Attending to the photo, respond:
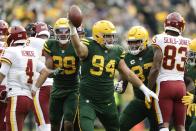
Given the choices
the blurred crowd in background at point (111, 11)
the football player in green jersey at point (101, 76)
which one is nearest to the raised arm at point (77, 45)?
the football player in green jersey at point (101, 76)

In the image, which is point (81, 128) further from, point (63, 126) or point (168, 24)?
point (168, 24)

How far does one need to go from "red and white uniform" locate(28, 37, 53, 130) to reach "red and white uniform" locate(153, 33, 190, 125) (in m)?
1.73

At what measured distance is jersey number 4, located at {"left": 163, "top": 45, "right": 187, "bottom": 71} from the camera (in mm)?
9906

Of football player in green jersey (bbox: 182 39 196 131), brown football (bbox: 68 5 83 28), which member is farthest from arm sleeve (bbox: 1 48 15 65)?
football player in green jersey (bbox: 182 39 196 131)

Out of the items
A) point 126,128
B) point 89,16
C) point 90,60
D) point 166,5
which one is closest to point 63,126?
point 126,128

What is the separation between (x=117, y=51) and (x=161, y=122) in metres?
1.29

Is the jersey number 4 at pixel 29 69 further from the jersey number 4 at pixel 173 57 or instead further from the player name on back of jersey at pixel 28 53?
the jersey number 4 at pixel 173 57

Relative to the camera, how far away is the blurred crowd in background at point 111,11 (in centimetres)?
1781

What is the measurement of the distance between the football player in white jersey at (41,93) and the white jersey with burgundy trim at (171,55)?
1.80 m

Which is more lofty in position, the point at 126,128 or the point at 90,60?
the point at 90,60

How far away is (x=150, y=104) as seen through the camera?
33.1 feet

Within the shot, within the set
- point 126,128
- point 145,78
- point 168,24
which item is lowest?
point 126,128

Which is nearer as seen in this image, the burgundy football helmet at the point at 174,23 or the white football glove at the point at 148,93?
the white football glove at the point at 148,93

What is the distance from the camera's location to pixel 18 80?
9367 millimetres
